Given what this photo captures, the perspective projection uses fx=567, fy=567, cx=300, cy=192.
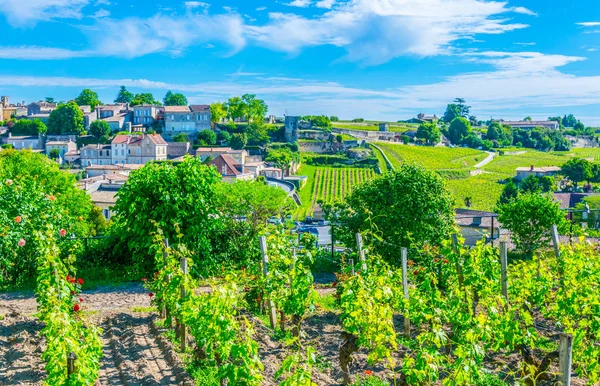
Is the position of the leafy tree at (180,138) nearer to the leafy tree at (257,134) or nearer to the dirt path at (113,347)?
the leafy tree at (257,134)

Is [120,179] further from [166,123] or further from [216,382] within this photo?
[216,382]

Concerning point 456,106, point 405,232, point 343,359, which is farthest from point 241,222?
point 456,106

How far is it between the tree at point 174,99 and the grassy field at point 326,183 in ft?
162

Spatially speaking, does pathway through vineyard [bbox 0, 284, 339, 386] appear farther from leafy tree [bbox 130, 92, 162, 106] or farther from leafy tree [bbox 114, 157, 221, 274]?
leafy tree [bbox 130, 92, 162, 106]

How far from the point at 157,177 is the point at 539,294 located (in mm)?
7076

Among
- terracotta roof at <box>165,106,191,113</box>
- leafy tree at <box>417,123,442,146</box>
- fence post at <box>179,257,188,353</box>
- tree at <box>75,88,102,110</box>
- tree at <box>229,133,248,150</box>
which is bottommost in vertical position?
fence post at <box>179,257,188,353</box>

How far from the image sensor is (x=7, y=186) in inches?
423

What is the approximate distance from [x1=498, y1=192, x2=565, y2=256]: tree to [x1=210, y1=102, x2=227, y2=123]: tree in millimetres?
97296

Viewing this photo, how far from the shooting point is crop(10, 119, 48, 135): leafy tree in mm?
102062

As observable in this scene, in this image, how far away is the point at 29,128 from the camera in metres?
103

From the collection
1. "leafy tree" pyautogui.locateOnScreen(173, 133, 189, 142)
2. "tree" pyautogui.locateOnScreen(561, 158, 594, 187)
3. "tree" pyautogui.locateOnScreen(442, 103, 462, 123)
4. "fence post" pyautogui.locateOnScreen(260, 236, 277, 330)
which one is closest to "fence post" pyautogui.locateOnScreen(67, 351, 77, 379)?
"fence post" pyautogui.locateOnScreen(260, 236, 277, 330)

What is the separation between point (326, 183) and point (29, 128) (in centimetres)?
5961

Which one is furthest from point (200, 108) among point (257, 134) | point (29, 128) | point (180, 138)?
point (29, 128)

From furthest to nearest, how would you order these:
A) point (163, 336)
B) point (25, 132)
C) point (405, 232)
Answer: point (25, 132)
point (405, 232)
point (163, 336)
